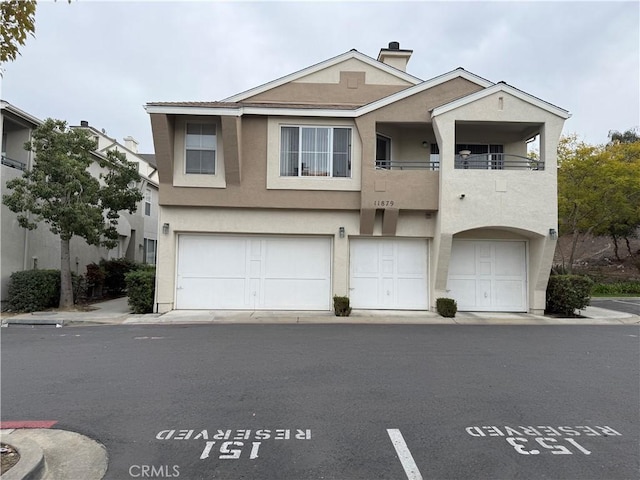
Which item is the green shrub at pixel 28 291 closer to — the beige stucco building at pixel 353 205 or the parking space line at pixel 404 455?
the beige stucco building at pixel 353 205

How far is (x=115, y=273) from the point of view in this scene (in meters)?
20.6

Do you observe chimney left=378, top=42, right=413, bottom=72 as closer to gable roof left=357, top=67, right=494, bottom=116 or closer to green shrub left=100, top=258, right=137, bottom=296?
gable roof left=357, top=67, right=494, bottom=116

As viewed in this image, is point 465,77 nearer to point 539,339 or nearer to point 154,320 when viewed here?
point 539,339

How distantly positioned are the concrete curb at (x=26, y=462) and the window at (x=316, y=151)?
11.3m

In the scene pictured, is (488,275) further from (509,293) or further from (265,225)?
(265,225)

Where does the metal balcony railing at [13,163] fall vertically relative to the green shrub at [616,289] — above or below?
above

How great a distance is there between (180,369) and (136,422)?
237 cm

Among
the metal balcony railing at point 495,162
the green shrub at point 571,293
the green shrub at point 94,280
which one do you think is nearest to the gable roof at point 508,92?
the metal balcony railing at point 495,162

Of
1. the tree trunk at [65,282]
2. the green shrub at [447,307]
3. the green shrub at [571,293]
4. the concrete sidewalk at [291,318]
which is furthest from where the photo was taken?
the tree trunk at [65,282]

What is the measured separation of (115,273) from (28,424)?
1687 centimetres

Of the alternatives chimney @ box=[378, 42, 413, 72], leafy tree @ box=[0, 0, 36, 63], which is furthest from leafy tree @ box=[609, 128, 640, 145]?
leafy tree @ box=[0, 0, 36, 63]

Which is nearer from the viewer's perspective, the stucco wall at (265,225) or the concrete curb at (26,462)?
the concrete curb at (26,462)

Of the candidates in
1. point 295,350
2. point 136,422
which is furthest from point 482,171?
point 136,422

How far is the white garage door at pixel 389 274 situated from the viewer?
1497 cm
